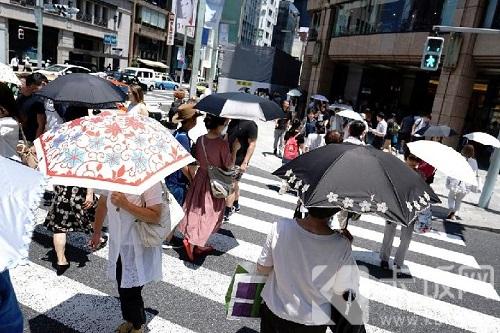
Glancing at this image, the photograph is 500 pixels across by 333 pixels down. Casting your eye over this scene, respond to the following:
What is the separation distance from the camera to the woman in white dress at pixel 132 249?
2.87 meters

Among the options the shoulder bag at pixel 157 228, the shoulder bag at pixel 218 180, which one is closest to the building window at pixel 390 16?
the shoulder bag at pixel 218 180

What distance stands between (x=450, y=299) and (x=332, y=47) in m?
23.2

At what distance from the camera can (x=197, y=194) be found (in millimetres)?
4980

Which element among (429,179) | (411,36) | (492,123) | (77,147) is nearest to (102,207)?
(77,147)

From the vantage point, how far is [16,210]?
151cm

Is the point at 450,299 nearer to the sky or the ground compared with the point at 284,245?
nearer to the ground

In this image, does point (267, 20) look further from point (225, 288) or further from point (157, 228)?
point (157, 228)

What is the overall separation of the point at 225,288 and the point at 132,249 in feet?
5.83

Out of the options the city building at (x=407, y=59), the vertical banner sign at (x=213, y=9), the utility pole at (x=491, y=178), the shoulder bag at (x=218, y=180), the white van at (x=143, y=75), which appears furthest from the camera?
the white van at (x=143, y=75)

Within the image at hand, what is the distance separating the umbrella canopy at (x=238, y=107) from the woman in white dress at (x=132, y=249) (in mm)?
2230

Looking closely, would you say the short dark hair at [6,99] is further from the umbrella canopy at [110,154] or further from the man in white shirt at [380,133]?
the man in white shirt at [380,133]

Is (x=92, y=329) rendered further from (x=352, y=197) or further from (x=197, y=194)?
(x=352, y=197)

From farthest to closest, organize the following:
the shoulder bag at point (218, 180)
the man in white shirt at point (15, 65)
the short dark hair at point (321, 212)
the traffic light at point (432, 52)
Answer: the man in white shirt at point (15, 65) < the traffic light at point (432, 52) < the shoulder bag at point (218, 180) < the short dark hair at point (321, 212)

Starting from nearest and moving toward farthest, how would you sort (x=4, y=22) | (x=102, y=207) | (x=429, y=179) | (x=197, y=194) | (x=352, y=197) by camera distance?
1. (x=352, y=197)
2. (x=102, y=207)
3. (x=197, y=194)
4. (x=429, y=179)
5. (x=4, y=22)
